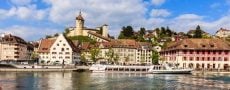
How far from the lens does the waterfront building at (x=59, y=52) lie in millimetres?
176500

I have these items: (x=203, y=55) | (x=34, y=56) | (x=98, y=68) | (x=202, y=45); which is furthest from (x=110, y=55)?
(x=34, y=56)

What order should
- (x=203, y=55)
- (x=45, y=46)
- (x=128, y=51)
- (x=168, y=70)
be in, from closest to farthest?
(x=168, y=70) → (x=203, y=55) → (x=45, y=46) → (x=128, y=51)

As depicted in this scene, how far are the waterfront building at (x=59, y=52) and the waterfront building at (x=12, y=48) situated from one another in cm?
855

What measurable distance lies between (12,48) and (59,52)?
19131 mm

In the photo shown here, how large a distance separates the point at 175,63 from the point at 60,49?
4427 centimetres

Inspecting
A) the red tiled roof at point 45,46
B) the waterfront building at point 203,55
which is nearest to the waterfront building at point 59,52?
the red tiled roof at point 45,46

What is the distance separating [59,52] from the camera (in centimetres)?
17738

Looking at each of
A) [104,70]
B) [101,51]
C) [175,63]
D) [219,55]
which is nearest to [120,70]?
[104,70]

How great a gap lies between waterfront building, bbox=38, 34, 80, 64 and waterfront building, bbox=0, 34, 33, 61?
8.55 metres

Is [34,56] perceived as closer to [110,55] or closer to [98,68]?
[110,55]

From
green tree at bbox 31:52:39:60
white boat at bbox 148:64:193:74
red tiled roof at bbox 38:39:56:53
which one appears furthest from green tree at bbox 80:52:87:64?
white boat at bbox 148:64:193:74

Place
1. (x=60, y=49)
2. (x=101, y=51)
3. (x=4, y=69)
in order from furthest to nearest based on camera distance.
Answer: (x=101, y=51)
(x=60, y=49)
(x=4, y=69)

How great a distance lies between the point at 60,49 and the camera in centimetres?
17675

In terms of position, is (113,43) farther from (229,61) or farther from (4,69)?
(4,69)
